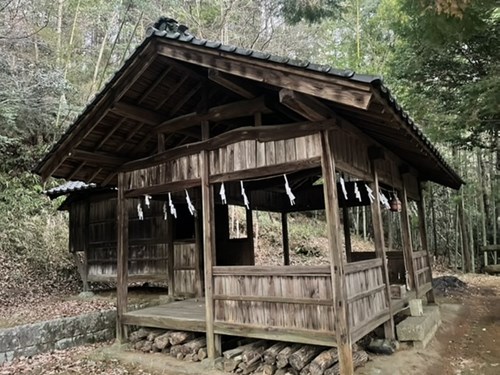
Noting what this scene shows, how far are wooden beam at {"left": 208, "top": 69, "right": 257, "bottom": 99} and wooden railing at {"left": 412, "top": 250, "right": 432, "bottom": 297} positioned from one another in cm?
503

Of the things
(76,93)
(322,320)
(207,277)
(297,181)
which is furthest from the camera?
(76,93)

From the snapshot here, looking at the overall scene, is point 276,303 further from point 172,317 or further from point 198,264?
point 198,264

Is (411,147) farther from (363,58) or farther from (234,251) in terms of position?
(363,58)

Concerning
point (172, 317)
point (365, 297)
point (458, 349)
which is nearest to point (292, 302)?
point (365, 297)

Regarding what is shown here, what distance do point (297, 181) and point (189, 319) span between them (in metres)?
4.92

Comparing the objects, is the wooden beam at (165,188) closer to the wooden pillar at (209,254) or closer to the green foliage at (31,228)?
the wooden pillar at (209,254)

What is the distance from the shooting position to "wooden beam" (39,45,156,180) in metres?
5.44

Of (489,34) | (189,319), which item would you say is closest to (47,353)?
(189,319)

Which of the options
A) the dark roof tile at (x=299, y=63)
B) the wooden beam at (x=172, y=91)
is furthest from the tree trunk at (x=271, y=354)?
the wooden beam at (x=172, y=91)

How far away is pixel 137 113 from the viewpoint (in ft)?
20.4

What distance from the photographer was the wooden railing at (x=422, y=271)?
311 inches

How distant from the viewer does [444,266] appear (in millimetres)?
17516

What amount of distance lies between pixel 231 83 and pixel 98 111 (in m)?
2.38

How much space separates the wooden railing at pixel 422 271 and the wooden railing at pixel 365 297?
2.30 meters
